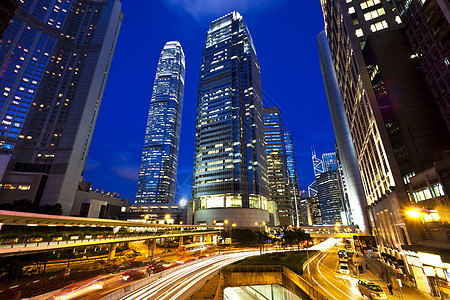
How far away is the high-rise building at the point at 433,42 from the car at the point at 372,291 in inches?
1455

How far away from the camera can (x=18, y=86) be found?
106 meters

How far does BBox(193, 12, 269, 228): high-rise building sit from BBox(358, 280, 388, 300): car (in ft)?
304

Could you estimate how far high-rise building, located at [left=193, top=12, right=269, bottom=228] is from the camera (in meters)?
119

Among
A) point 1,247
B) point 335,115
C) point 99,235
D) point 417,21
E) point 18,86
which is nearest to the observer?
point 1,247

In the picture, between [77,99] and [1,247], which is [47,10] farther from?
[1,247]

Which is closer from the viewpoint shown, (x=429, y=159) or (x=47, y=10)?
(x=429, y=159)

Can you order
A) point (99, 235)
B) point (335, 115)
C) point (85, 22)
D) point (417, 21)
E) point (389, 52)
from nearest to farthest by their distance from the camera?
point (99, 235)
point (417, 21)
point (389, 52)
point (335, 115)
point (85, 22)

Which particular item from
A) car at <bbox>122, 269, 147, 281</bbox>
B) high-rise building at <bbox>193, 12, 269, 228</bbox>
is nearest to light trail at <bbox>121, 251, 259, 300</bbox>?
car at <bbox>122, 269, 147, 281</bbox>

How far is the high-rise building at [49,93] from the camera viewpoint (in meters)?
93.9

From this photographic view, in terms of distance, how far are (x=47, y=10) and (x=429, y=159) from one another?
199 metres

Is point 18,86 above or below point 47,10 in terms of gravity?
below

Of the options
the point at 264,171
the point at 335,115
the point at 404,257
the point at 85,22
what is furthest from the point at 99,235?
the point at 85,22

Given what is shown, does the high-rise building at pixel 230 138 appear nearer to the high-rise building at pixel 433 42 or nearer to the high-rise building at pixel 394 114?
the high-rise building at pixel 394 114

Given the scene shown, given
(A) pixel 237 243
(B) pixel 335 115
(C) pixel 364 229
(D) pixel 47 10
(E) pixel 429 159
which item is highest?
(D) pixel 47 10
